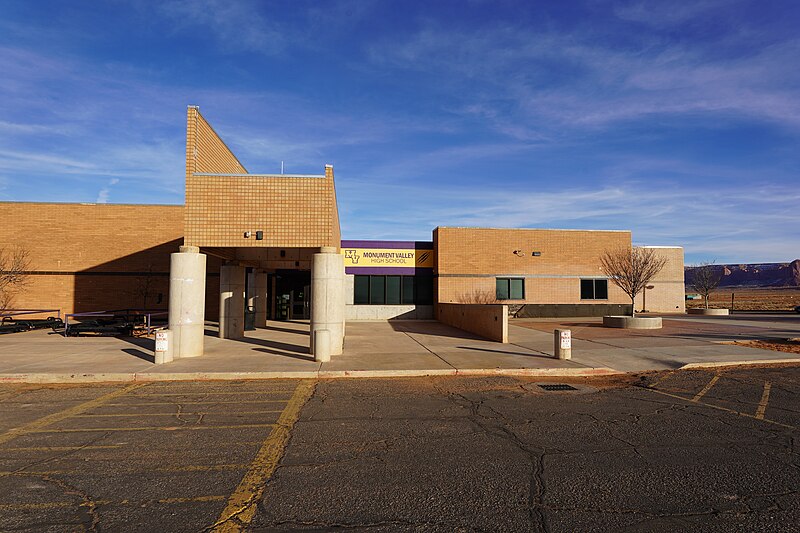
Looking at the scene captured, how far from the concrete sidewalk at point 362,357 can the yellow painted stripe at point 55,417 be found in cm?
190

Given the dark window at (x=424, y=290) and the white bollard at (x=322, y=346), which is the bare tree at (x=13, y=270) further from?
the dark window at (x=424, y=290)

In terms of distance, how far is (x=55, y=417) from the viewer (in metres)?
7.35

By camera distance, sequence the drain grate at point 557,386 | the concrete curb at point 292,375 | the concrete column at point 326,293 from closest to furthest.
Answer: the drain grate at point 557,386, the concrete curb at point 292,375, the concrete column at point 326,293

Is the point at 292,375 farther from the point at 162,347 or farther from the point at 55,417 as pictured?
the point at 55,417

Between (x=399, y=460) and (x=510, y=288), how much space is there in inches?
1054

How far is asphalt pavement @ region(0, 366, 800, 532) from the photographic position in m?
4.06

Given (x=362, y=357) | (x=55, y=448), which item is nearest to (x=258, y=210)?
(x=362, y=357)

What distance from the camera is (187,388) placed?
9.77 meters

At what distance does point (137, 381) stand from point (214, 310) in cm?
1814

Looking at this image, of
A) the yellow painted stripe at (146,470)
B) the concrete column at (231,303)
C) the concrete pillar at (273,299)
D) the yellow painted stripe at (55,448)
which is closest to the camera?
the yellow painted stripe at (146,470)

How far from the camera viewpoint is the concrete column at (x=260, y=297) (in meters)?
23.6

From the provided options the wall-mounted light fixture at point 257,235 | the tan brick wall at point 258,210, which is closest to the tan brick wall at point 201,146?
the tan brick wall at point 258,210

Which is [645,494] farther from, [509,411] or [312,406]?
[312,406]

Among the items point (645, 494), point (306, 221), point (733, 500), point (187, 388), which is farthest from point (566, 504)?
point (306, 221)
